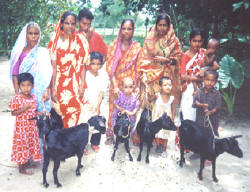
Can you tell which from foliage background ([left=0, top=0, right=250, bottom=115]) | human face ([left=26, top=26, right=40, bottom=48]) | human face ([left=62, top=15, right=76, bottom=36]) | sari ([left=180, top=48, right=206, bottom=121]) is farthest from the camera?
foliage background ([left=0, top=0, right=250, bottom=115])

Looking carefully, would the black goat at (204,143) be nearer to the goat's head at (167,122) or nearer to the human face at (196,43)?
the goat's head at (167,122)

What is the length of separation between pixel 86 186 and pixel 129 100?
1491mm

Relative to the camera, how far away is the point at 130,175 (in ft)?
12.2

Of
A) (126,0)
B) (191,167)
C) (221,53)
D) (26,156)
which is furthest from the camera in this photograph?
(221,53)

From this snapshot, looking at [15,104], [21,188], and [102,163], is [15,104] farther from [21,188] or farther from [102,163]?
[102,163]

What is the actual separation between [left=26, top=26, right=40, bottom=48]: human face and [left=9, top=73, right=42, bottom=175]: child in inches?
19.5

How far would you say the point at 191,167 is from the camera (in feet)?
13.2

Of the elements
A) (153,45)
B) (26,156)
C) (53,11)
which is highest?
(53,11)

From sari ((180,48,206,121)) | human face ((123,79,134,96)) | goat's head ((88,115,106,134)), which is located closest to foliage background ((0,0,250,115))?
sari ((180,48,206,121))

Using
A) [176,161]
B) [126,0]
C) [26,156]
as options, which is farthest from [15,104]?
[126,0]

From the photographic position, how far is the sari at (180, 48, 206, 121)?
4.01m

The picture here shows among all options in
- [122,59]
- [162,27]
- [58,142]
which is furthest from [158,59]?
[58,142]

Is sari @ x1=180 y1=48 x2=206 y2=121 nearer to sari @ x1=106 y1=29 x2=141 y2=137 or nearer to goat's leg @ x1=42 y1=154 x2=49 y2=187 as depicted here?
sari @ x1=106 y1=29 x2=141 y2=137

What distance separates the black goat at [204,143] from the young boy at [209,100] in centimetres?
27
